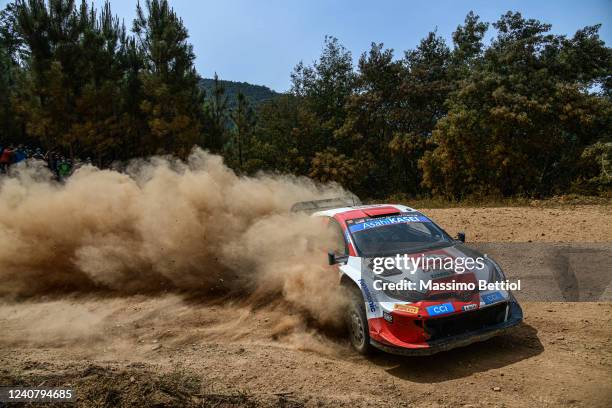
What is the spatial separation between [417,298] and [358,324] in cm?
85

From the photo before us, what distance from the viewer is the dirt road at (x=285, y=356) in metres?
4.52

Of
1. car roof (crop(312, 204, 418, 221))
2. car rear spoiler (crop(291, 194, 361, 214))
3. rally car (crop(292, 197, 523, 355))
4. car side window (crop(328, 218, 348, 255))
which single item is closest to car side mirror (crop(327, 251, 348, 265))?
rally car (crop(292, 197, 523, 355))

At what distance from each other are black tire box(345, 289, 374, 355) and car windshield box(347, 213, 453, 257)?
0.68m

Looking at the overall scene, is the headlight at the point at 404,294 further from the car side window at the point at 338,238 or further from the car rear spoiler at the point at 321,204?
the car rear spoiler at the point at 321,204

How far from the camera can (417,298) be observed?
5.22m

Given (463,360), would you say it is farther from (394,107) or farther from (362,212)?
(394,107)

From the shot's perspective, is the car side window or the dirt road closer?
the dirt road

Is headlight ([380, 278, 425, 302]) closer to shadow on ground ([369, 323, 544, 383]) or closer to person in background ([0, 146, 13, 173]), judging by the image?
shadow on ground ([369, 323, 544, 383])

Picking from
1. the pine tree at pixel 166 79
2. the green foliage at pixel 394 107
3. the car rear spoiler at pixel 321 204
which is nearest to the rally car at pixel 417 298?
the car rear spoiler at pixel 321 204

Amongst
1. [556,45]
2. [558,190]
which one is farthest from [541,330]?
[556,45]

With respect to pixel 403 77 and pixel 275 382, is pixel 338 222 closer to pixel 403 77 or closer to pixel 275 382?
pixel 275 382

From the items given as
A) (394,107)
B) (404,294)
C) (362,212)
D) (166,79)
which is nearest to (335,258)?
(362,212)

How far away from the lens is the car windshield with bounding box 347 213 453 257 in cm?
632

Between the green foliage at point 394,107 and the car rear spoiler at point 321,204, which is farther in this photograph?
the green foliage at point 394,107
